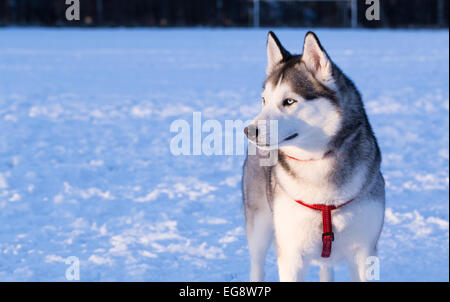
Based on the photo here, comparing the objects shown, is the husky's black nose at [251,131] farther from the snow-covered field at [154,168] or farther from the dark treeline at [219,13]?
the dark treeline at [219,13]

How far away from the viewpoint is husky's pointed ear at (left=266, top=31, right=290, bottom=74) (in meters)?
3.37

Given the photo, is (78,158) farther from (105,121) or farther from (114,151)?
(105,121)

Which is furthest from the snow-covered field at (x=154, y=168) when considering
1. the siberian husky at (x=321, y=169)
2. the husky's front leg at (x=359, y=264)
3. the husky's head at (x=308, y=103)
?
the husky's head at (x=308, y=103)

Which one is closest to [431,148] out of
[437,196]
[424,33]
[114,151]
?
[437,196]

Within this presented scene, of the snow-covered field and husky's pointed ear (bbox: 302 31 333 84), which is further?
the snow-covered field

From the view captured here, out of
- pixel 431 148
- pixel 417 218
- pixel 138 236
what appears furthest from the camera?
pixel 431 148

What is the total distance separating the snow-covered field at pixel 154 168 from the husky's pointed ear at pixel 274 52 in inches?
62.5

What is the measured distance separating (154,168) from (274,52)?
12.7ft

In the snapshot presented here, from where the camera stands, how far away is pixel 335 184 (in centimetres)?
326

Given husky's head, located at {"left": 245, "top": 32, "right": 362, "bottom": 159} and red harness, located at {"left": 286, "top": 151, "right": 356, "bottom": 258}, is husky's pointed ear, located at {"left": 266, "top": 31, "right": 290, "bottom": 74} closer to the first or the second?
husky's head, located at {"left": 245, "top": 32, "right": 362, "bottom": 159}

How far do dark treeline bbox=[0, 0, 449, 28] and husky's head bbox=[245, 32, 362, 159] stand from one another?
1999 cm

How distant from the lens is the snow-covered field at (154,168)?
480cm

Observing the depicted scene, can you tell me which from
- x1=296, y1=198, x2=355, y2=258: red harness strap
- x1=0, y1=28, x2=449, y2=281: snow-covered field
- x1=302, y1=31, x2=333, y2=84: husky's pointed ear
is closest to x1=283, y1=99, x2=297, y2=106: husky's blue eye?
x1=302, y1=31, x2=333, y2=84: husky's pointed ear

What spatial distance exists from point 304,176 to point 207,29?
20002mm
